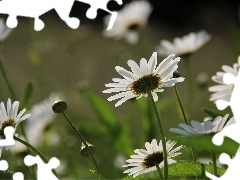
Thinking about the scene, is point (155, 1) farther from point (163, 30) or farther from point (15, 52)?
point (15, 52)

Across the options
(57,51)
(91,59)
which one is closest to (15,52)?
(57,51)

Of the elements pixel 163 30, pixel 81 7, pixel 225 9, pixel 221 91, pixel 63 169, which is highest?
pixel 81 7

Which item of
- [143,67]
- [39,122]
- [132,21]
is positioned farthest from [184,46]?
[143,67]

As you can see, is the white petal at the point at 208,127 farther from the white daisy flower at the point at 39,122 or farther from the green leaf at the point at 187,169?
the white daisy flower at the point at 39,122

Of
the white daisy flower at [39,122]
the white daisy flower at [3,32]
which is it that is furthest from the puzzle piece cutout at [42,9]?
the white daisy flower at [39,122]

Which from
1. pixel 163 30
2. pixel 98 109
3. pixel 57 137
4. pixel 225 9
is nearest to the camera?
pixel 98 109

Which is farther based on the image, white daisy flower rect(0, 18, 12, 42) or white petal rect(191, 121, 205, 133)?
white daisy flower rect(0, 18, 12, 42)

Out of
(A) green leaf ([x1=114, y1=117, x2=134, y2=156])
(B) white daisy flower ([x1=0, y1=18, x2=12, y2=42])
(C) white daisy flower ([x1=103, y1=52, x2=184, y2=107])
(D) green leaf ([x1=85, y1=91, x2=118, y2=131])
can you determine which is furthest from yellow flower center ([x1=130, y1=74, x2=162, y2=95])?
(D) green leaf ([x1=85, y1=91, x2=118, y2=131])

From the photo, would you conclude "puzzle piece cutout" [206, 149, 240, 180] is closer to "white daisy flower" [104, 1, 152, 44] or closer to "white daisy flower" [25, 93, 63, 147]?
"white daisy flower" [25, 93, 63, 147]
